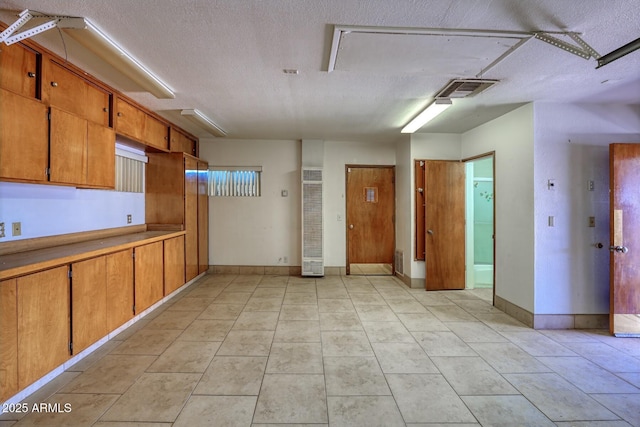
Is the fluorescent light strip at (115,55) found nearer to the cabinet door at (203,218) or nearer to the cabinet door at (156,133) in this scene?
the cabinet door at (156,133)

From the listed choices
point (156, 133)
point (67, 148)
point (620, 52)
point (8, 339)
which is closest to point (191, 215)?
point (156, 133)

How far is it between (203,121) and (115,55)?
6.35 feet

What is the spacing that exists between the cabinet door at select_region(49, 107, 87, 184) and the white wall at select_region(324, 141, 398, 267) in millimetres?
3873

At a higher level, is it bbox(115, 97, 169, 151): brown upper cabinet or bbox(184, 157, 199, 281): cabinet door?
bbox(115, 97, 169, 151): brown upper cabinet

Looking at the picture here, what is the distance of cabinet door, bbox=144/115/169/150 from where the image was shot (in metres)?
3.87

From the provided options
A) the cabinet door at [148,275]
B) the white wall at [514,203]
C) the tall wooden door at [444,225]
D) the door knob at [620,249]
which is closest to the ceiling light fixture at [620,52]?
the white wall at [514,203]

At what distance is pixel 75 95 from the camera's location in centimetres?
270

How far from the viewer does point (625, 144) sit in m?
3.13

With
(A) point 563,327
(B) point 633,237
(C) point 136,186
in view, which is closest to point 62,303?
(C) point 136,186

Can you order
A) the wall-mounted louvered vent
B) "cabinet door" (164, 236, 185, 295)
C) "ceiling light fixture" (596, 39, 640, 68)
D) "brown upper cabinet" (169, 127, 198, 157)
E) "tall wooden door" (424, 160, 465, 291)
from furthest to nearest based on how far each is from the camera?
the wall-mounted louvered vent → "tall wooden door" (424, 160, 465, 291) → "brown upper cabinet" (169, 127, 198, 157) → "cabinet door" (164, 236, 185, 295) → "ceiling light fixture" (596, 39, 640, 68)

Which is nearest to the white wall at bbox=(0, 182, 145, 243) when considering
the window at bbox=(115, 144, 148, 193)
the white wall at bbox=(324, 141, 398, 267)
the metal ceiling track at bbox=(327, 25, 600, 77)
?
the window at bbox=(115, 144, 148, 193)

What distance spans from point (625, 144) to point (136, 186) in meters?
6.24

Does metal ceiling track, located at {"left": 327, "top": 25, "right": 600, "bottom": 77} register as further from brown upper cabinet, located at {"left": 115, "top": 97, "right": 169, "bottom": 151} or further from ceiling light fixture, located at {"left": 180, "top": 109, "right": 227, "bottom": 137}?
brown upper cabinet, located at {"left": 115, "top": 97, "right": 169, "bottom": 151}

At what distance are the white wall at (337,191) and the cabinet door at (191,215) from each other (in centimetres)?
241
